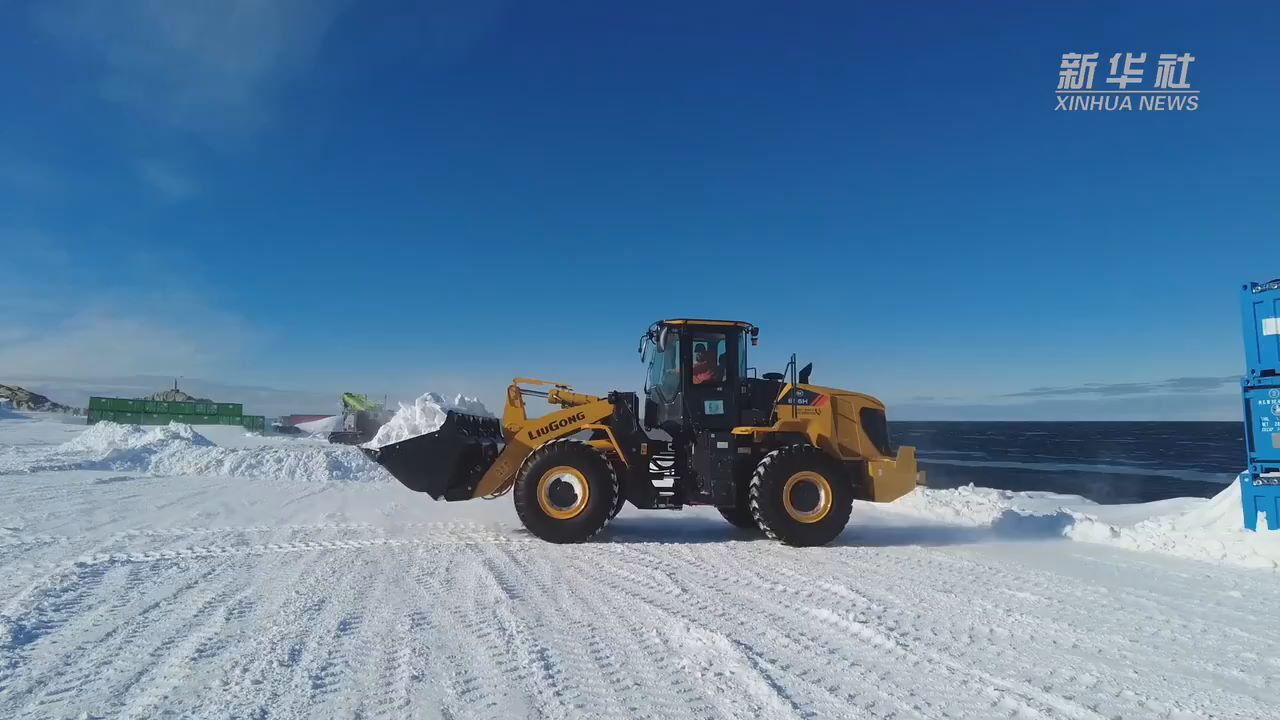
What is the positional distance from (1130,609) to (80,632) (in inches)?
267

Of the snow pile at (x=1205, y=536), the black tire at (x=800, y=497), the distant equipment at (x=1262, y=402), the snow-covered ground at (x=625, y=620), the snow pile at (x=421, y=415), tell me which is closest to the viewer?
the snow-covered ground at (x=625, y=620)

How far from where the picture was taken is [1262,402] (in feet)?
24.8

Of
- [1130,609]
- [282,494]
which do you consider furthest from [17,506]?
[1130,609]

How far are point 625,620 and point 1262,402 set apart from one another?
24.3ft

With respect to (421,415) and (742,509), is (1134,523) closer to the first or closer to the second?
(742,509)

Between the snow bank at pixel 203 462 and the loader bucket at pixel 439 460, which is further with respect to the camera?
the snow bank at pixel 203 462

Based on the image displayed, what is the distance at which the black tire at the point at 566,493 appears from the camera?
7453 millimetres

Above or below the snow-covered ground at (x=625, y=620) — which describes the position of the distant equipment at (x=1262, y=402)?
above

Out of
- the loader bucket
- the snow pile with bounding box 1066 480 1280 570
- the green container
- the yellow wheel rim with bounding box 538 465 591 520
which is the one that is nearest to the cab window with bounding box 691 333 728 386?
the yellow wheel rim with bounding box 538 465 591 520

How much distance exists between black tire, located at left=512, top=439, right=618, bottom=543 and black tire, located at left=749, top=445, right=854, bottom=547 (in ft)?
5.31

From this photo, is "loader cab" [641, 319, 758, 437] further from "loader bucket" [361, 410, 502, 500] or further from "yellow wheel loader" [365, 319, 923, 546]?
"loader bucket" [361, 410, 502, 500]

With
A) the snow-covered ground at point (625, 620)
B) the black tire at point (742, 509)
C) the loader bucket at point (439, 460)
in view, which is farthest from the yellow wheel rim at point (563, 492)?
the black tire at point (742, 509)

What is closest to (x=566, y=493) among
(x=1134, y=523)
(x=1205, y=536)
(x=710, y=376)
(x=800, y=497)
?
(x=710, y=376)

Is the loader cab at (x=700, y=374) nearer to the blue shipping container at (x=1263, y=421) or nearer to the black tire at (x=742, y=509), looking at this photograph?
the black tire at (x=742, y=509)
